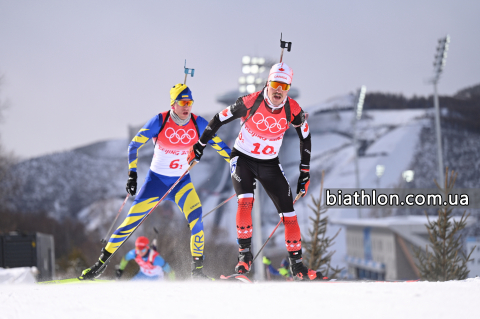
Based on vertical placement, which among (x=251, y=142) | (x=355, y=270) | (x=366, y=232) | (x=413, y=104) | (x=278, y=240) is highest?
(x=413, y=104)

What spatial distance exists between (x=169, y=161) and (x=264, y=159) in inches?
58.0

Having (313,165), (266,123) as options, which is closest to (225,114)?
(266,123)

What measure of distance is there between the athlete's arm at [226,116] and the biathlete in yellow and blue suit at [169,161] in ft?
1.50

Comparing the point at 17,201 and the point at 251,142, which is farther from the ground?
the point at 251,142

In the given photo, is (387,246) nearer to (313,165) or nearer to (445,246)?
(445,246)

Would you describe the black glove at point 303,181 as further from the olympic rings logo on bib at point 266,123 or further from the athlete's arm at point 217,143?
the athlete's arm at point 217,143

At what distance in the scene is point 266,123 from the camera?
5.29m

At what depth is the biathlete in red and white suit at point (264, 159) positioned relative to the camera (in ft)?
17.3

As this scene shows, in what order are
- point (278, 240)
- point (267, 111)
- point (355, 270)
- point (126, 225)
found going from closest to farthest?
point (267, 111), point (126, 225), point (355, 270), point (278, 240)

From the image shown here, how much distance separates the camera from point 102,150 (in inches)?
4437
